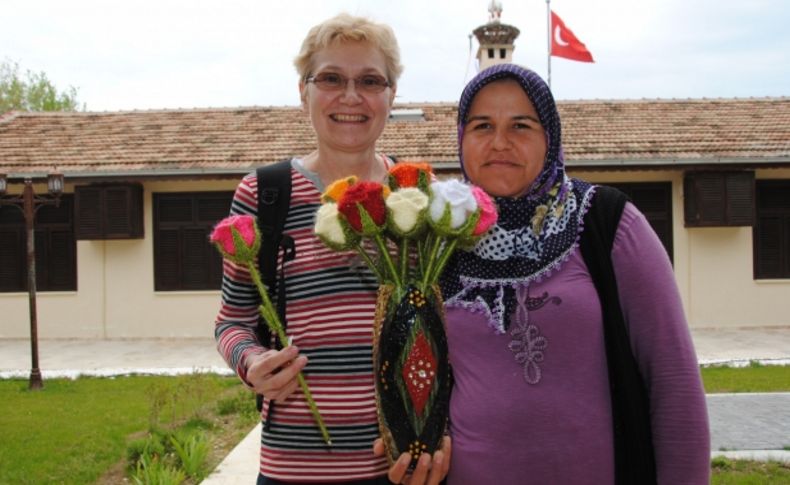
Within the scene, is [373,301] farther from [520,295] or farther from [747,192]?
[747,192]

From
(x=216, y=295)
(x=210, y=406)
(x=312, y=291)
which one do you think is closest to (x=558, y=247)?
(x=312, y=291)

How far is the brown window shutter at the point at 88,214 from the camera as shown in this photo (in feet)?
39.5

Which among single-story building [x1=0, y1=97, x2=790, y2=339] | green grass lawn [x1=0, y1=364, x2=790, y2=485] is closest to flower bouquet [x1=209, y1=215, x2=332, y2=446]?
green grass lawn [x1=0, y1=364, x2=790, y2=485]

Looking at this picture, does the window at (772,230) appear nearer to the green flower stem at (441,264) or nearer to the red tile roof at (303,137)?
the red tile roof at (303,137)

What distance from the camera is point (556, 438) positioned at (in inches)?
67.3

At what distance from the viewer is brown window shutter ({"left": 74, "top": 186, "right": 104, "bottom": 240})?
12055 mm

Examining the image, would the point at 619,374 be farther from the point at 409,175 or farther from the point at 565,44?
the point at 565,44

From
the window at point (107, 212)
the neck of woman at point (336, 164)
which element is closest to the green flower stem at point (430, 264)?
the neck of woman at point (336, 164)

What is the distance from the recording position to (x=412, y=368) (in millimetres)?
1685

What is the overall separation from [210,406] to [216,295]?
5496mm

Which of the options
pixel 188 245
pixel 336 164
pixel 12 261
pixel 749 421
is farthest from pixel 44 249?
pixel 336 164

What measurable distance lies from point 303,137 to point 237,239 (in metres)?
11.8

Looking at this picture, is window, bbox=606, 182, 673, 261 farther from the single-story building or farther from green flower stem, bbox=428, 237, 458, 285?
green flower stem, bbox=428, 237, 458, 285

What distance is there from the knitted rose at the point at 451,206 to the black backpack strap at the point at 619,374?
0.32 metres
